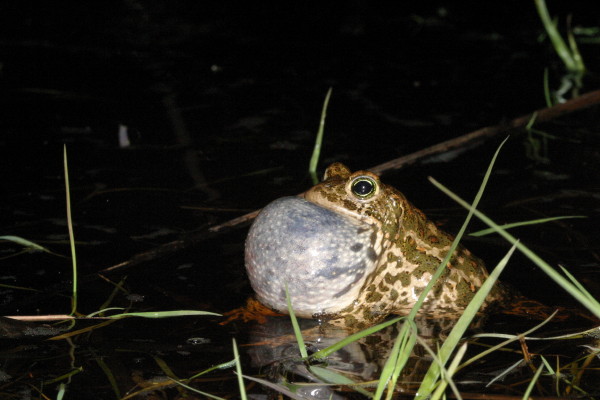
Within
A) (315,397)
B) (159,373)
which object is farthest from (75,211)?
(315,397)

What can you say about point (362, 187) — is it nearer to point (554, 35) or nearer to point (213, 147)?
point (213, 147)

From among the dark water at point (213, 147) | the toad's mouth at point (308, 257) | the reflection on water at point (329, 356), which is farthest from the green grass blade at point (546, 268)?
the toad's mouth at point (308, 257)

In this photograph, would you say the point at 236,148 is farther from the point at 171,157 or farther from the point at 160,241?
the point at 160,241

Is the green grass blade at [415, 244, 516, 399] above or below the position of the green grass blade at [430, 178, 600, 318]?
below

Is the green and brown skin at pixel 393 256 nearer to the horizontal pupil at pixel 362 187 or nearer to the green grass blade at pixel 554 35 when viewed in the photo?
the horizontal pupil at pixel 362 187

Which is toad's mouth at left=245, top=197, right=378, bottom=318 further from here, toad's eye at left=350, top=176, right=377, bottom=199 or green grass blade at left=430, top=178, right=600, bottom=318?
green grass blade at left=430, top=178, right=600, bottom=318

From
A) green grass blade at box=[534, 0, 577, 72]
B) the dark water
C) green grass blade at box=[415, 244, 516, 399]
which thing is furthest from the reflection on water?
green grass blade at box=[534, 0, 577, 72]

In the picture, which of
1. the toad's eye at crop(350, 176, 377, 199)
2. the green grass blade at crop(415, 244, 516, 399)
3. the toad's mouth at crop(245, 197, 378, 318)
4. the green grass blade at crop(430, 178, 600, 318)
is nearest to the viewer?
the green grass blade at crop(430, 178, 600, 318)
